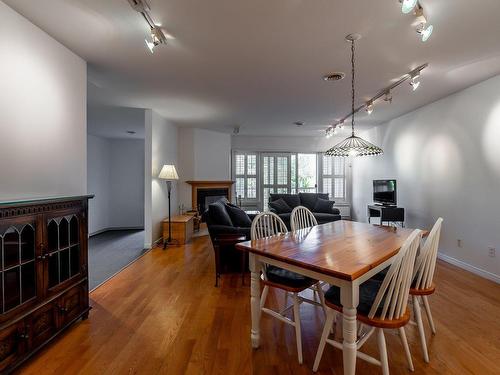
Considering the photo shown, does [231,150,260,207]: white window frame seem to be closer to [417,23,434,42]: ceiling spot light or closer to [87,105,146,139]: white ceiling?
[87,105,146,139]: white ceiling

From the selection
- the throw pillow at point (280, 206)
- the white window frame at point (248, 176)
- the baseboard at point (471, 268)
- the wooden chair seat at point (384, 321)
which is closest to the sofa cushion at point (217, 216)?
the wooden chair seat at point (384, 321)

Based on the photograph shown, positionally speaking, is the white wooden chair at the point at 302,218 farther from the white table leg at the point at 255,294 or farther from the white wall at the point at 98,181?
the white wall at the point at 98,181

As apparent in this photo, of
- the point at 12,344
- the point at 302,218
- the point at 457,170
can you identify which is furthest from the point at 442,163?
the point at 12,344

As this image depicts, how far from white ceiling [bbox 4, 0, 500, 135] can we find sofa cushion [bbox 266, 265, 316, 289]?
79.5 inches

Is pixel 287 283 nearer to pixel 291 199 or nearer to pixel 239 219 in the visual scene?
pixel 239 219

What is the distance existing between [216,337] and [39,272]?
1.41m

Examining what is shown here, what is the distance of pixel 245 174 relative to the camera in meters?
7.71

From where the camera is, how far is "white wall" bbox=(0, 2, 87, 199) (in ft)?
6.53

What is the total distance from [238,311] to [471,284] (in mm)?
2872

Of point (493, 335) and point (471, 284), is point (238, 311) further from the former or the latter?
point (471, 284)

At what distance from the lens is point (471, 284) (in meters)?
3.23

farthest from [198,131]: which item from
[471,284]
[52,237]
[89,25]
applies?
[471,284]

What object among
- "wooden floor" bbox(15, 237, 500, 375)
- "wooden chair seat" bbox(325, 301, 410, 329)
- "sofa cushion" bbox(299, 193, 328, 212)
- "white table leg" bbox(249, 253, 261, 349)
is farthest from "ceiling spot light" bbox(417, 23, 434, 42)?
"sofa cushion" bbox(299, 193, 328, 212)

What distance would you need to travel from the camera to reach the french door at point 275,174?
7.78m
